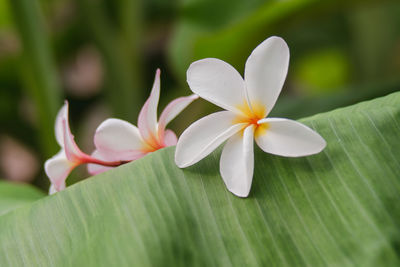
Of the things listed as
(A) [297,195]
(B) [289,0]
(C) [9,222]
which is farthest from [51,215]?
(B) [289,0]

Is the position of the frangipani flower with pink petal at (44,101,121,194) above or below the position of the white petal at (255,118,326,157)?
below

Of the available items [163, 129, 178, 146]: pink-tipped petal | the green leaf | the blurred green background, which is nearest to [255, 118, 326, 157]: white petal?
[163, 129, 178, 146]: pink-tipped petal

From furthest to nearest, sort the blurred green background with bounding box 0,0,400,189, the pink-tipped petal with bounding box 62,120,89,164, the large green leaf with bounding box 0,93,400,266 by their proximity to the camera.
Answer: the blurred green background with bounding box 0,0,400,189
the pink-tipped petal with bounding box 62,120,89,164
the large green leaf with bounding box 0,93,400,266

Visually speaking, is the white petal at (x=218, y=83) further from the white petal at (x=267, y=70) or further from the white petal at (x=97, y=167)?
the white petal at (x=97, y=167)

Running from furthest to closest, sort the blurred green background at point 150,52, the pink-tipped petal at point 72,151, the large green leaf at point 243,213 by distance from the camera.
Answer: the blurred green background at point 150,52 < the pink-tipped petal at point 72,151 < the large green leaf at point 243,213

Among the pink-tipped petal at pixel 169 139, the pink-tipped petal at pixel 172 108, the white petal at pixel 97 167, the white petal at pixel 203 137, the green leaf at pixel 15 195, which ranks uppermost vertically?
the white petal at pixel 203 137

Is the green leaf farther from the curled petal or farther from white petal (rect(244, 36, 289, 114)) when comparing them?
white petal (rect(244, 36, 289, 114))

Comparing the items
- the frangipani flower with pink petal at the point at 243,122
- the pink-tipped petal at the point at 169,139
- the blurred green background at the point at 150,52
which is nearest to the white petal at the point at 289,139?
the frangipani flower with pink petal at the point at 243,122
